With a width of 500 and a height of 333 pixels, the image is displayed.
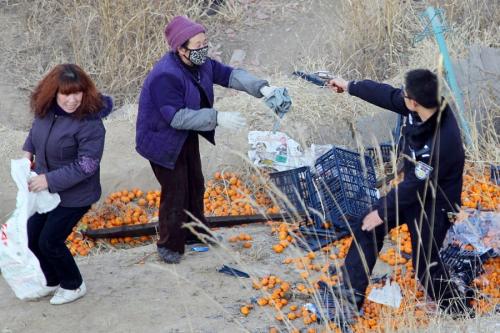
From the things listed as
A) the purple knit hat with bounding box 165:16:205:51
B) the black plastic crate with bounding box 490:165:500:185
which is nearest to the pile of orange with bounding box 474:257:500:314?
the black plastic crate with bounding box 490:165:500:185

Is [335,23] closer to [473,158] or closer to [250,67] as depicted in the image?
[250,67]

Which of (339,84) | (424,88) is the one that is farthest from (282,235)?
(424,88)

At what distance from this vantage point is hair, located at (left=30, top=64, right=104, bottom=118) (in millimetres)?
4598

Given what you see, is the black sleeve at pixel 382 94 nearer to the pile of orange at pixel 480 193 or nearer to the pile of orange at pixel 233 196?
the pile of orange at pixel 480 193

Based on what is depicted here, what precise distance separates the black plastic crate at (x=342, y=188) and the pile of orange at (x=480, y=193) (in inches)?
31.2

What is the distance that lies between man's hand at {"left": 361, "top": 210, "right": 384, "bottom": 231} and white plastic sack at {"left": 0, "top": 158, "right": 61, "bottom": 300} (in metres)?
1.78

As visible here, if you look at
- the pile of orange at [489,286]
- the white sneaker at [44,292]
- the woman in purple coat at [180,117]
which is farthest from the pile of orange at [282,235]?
the white sneaker at [44,292]

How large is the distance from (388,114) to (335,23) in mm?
2729

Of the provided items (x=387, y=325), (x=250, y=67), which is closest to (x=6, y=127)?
(x=250, y=67)

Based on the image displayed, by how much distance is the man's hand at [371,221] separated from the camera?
4.58m

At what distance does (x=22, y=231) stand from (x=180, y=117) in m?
1.16

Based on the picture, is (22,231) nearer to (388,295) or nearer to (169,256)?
(169,256)

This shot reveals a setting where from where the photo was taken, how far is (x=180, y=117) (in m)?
5.03

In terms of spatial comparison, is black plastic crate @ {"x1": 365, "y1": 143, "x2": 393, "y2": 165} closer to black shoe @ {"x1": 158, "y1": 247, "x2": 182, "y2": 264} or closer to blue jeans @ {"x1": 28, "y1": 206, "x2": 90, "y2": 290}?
black shoe @ {"x1": 158, "y1": 247, "x2": 182, "y2": 264}
